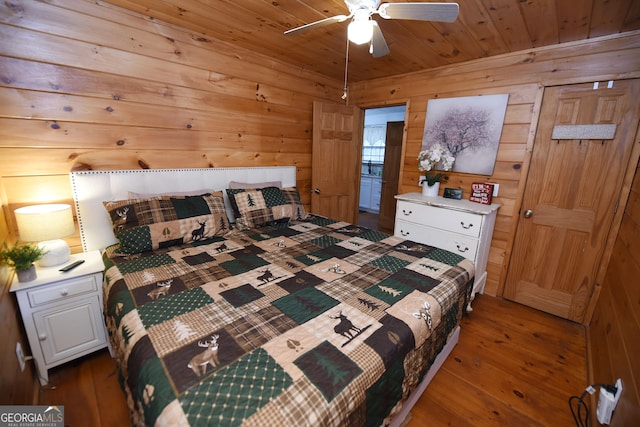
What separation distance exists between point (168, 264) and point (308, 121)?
7.66 ft

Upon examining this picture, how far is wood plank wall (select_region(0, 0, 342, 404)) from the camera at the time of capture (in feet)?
5.20

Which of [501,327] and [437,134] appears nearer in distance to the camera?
[501,327]

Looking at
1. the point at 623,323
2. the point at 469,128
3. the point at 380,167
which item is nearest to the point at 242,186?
the point at 469,128

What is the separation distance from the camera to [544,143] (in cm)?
234

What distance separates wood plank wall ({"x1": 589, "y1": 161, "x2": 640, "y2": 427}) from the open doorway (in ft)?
9.36

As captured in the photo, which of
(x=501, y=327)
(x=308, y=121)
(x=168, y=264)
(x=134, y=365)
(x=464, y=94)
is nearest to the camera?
(x=134, y=365)

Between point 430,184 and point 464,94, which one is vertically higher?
point 464,94

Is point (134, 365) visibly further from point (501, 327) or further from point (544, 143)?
point (544, 143)

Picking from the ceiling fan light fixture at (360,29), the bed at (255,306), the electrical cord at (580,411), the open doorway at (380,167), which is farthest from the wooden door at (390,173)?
the electrical cord at (580,411)

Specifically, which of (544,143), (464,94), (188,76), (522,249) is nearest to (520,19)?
(464,94)

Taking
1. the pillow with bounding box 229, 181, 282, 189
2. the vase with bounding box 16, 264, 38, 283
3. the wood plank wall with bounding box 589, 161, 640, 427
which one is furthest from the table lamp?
the wood plank wall with bounding box 589, 161, 640, 427

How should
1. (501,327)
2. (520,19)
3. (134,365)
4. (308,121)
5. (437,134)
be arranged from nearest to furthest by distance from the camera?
1. (134,365)
2. (520,19)
3. (501,327)
4. (437,134)
5. (308,121)

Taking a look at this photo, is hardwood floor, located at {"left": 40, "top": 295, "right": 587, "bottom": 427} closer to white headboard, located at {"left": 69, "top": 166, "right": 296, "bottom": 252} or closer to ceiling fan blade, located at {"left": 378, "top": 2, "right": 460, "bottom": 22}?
white headboard, located at {"left": 69, "top": 166, "right": 296, "bottom": 252}

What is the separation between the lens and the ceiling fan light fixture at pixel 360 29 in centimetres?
146
